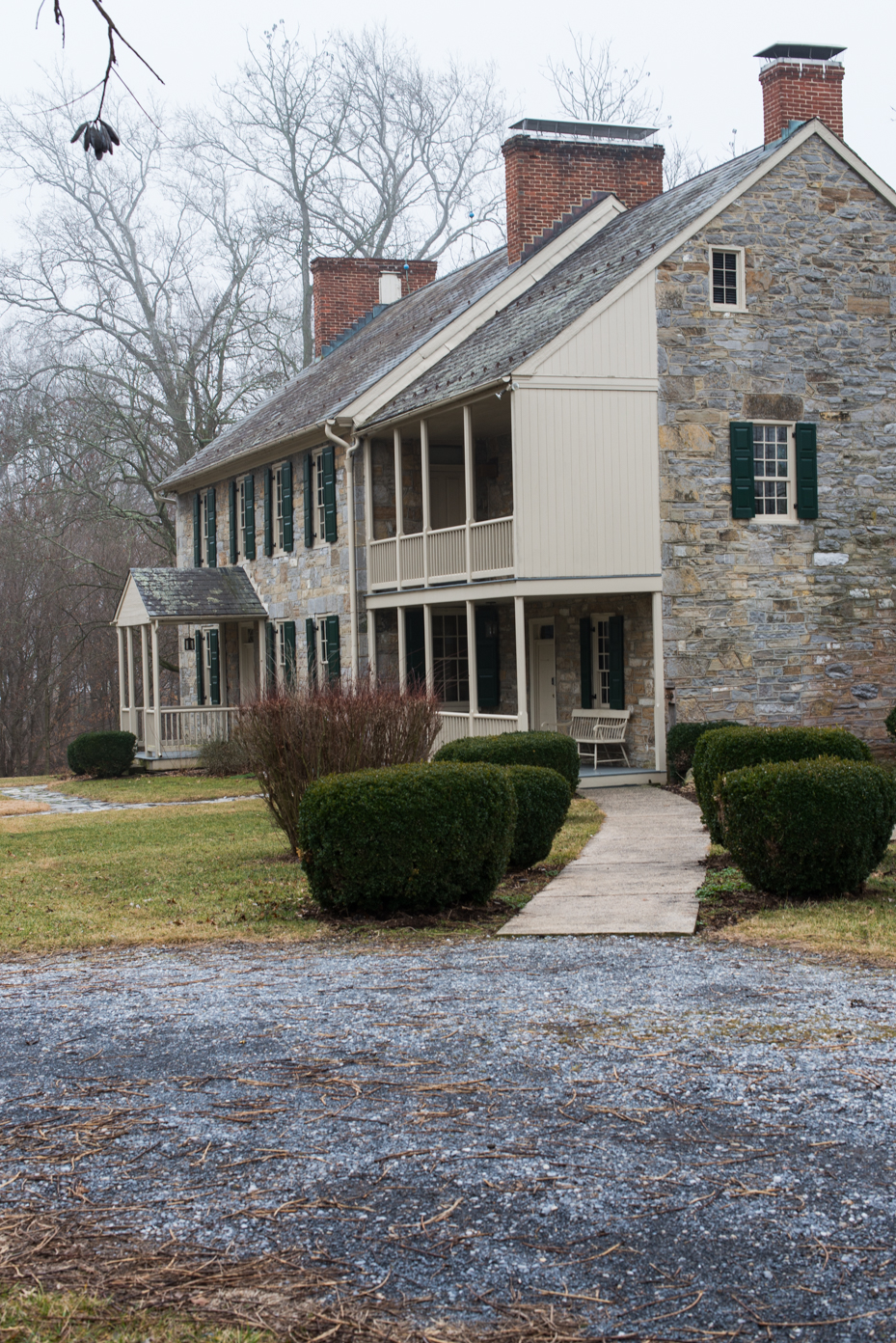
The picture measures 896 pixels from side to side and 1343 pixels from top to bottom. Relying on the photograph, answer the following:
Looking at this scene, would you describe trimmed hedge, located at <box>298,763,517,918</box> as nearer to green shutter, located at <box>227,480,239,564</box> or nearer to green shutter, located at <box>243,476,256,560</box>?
green shutter, located at <box>243,476,256,560</box>

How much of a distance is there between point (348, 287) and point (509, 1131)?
27.5m

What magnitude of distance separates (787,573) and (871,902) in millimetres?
10237

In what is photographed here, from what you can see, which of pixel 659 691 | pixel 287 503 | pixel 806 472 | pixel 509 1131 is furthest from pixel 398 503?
pixel 509 1131

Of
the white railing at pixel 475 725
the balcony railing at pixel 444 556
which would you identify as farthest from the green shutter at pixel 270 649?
the white railing at pixel 475 725

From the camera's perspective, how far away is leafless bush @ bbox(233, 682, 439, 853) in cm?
1102

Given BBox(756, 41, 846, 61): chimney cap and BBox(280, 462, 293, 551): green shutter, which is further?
BBox(280, 462, 293, 551): green shutter

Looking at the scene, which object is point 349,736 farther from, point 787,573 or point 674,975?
point 787,573

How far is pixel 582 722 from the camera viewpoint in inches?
754

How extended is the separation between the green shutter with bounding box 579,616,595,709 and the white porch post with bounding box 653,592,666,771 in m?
1.82

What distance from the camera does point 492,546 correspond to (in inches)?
708

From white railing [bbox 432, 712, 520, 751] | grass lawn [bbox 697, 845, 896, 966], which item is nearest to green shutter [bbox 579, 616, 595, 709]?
white railing [bbox 432, 712, 520, 751]

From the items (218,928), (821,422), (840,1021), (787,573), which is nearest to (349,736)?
(218,928)

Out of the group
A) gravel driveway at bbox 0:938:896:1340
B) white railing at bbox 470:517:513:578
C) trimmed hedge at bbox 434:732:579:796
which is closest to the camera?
gravel driveway at bbox 0:938:896:1340

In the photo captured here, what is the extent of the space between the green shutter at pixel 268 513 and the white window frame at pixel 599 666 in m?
8.06
